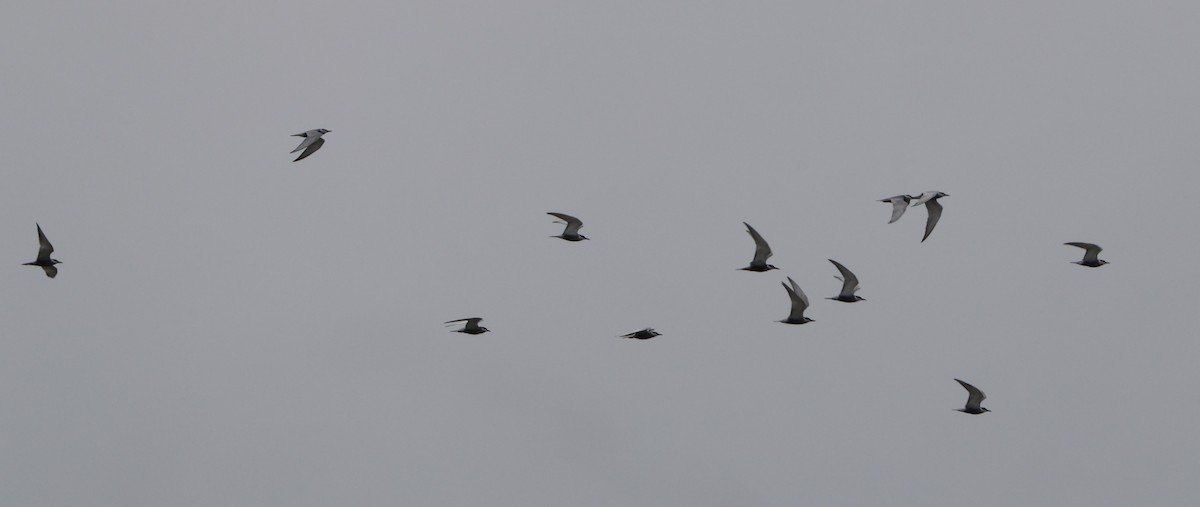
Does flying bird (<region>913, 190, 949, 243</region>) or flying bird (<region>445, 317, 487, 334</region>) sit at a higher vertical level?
flying bird (<region>913, 190, 949, 243</region>)

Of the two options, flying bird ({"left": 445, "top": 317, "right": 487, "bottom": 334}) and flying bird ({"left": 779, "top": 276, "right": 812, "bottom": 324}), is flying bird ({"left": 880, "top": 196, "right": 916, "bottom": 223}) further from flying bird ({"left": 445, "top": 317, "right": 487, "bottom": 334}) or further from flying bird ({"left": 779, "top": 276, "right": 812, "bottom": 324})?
flying bird ({"left": 445, "top": 317, "right": 487, "bottom": 334})

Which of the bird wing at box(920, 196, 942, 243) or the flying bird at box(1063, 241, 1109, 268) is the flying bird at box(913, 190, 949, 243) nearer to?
the bird wing at box(920, 196, 942, 243)

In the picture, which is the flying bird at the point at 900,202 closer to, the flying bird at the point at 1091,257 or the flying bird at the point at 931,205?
the flying bird at the point at 931,205

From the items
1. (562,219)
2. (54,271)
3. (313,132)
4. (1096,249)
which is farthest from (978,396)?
(54,271)

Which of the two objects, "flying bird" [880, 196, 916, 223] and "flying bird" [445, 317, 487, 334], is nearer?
"flying bird" [880, 196, 916, 223]

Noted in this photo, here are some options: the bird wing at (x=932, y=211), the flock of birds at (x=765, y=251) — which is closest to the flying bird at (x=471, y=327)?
the flock of birds at (x=765, y=251)

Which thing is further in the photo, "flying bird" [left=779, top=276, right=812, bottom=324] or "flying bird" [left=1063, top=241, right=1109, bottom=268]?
"flying bird" [left=1063, top=241, right=1109, bottom=268]

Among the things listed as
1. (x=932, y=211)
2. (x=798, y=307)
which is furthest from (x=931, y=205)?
(x=798, y=307)

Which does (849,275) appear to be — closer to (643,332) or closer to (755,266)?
(755,266)

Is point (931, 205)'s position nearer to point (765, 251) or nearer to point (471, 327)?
point (765, 251)

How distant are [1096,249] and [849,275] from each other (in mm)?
13728

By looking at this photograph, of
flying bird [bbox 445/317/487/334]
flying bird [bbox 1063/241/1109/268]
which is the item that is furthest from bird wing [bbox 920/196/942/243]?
flying bird [bbox 445/317/487/334]

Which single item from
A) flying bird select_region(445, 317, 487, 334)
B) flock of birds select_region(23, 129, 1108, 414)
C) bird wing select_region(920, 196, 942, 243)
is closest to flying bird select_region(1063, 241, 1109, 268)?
flock of birds select_region(23, 129, 1108, 414)

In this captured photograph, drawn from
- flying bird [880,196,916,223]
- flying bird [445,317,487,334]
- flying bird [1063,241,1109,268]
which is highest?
flying bird [880,196,916,223]
